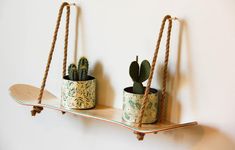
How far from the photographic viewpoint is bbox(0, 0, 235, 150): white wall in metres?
0.68

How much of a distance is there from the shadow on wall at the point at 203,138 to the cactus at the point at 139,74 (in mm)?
126

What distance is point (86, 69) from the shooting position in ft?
2.74

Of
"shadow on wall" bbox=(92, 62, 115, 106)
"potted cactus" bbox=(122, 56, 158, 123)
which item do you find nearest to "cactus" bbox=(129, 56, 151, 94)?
"potted cactus" bbox=(122, 56, 158, 123)

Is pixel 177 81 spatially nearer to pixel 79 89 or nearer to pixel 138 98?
pixel 138 98

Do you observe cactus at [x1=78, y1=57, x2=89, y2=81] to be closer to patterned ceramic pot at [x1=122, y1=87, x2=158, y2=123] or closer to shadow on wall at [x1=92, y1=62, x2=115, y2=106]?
shadow on wall at [x1=92, y1=62, x2=115, y2=106]

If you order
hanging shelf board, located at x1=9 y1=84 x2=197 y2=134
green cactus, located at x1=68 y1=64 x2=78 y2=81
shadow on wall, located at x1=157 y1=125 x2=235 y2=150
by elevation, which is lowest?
shadow on wall, located at x1=157 y1=125 x2=235 y2=150

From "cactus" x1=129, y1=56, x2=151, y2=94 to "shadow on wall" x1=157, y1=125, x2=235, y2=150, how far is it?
0.13m

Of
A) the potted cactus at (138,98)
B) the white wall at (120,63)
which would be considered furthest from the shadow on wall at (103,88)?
the potted cactus at (138,98)

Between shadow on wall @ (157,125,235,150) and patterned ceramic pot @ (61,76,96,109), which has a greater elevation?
patterned ceramic pot @ (61,76,96,109)

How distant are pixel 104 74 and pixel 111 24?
0.13 m

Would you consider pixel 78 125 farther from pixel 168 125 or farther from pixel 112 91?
pixel 168 125

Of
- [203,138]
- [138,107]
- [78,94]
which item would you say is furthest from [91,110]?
[203,138]

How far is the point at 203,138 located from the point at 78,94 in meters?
0.31

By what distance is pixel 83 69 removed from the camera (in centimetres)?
83
